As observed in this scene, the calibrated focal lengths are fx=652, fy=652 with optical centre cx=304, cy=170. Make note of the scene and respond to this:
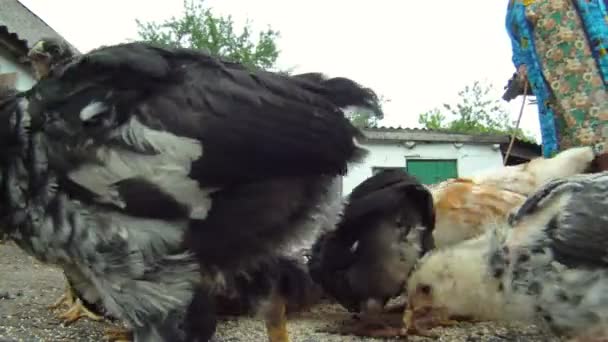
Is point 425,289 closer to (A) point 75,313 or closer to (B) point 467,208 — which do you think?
(B) point 467,208

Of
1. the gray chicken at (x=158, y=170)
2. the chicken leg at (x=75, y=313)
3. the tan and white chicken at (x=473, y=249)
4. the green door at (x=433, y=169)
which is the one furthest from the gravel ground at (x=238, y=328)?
the green door at (x=433, y=169)

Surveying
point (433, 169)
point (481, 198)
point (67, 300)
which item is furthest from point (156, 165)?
point (433, 169)

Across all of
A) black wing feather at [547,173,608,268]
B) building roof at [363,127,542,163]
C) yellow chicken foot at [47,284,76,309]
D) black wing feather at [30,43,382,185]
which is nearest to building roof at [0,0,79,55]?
building roof at [363,127,542,163]

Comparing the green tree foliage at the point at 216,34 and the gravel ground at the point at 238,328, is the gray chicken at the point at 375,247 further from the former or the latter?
the green tree foliage at the point at 216,34

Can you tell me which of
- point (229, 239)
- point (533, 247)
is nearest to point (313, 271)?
point (533, 247)

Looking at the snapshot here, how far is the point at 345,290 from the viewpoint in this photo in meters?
4.44

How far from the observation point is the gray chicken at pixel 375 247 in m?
4.37

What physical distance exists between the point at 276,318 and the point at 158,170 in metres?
1.04

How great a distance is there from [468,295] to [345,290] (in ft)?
3.51

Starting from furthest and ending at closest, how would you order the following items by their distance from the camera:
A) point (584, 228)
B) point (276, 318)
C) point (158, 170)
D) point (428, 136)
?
1. point (428, 136)
2. point (276, 318)
3. point (584, 228)
4. point (158, 170)

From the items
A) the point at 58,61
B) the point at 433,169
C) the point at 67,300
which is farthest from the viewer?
the point at 433,169

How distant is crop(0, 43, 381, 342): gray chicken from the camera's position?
2363 mm

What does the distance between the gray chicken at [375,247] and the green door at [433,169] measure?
10.8m

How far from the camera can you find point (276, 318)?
305cm
